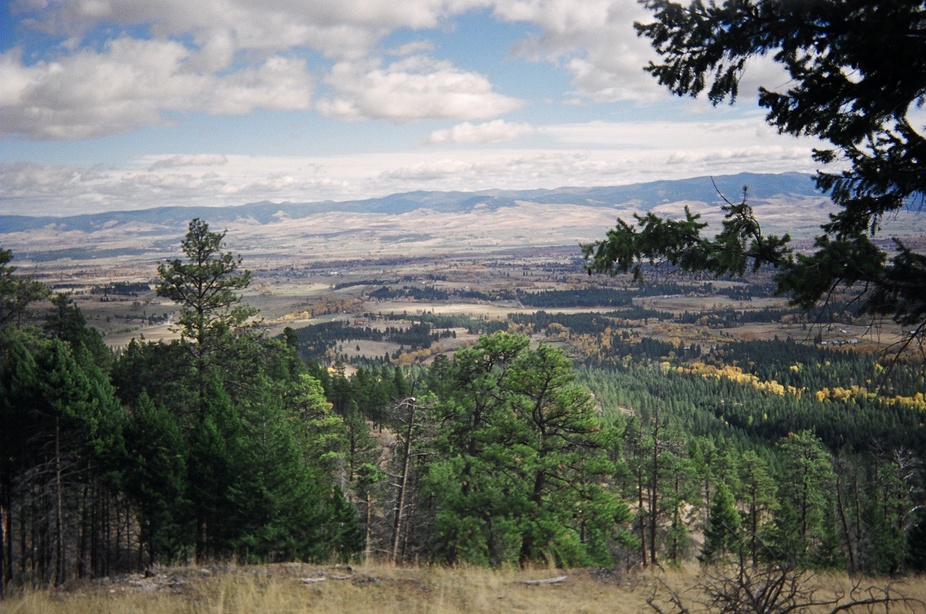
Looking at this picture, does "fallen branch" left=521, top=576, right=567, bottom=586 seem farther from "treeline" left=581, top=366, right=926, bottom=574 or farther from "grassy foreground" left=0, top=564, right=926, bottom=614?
"treeline" left=581, top=366, right=926, bottom=574

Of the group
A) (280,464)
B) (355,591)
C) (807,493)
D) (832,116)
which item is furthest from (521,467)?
(807,493)

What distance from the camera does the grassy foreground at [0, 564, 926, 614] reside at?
1148 cm

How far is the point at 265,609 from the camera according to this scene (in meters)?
11.0

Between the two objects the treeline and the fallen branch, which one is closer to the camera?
the fallen branch

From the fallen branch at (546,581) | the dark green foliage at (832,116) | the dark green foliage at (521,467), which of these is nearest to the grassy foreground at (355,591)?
the fallen branch at (546,581)

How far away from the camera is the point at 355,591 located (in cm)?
1305

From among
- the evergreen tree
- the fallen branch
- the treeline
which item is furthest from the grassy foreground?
the evergreen tree

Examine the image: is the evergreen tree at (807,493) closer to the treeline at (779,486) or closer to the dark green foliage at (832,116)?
the treeline at (779,486)

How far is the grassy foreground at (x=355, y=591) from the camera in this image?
11484 mm

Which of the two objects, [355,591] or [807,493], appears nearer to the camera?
[355,591]

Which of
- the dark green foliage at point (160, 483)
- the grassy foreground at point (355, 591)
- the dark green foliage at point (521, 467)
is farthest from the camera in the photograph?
the dark green foliage at point (160, 483)

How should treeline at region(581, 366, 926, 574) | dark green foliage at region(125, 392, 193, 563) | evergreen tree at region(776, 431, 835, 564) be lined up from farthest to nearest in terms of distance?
1. evergreen tree at region(776, 431, 835, 564)
2. treeline at region(581, 366, 926, 574)
3. dark green foliage at region(125, 392, 193, 563)

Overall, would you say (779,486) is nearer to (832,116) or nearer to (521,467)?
(521,467)

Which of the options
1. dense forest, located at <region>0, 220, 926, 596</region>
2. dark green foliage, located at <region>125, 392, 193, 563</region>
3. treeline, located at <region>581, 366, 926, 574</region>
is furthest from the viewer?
treeline, located at <region>581, 366, 926, 574</region>
